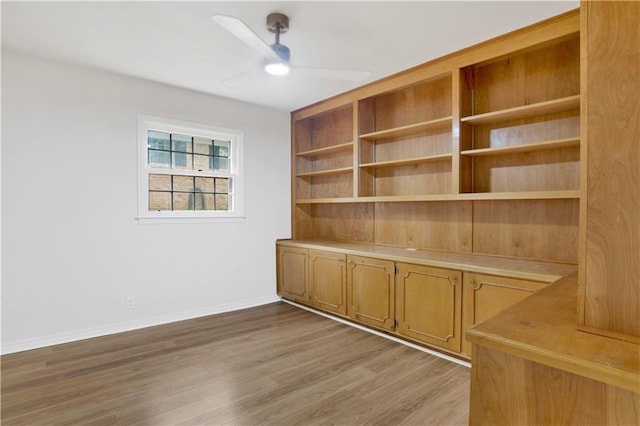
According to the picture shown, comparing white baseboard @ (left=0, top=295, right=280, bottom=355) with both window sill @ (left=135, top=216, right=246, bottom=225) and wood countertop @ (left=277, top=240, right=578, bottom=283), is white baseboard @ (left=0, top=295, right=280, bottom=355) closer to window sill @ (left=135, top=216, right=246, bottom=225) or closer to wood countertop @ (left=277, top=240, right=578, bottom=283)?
window sill @ (left=135, top=216, right=246, bottom=225)

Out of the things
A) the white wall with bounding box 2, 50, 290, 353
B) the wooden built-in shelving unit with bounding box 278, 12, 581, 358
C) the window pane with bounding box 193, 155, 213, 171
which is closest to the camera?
the wooden built-in shelving unit with bounding box 278, 12, 581, 358

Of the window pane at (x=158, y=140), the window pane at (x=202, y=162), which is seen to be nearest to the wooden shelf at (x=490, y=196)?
the window pane at (x=202, y=162)

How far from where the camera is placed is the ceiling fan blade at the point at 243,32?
186 centimetres

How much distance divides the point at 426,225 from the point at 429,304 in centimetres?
95

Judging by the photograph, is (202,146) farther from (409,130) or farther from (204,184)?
(409,130)

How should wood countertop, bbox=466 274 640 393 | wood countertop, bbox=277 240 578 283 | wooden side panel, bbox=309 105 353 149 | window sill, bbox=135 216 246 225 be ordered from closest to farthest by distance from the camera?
wood countertop, bbox=466 274 640 393
wood countertop, bbox=277 240 578 283
window sill, bbox=135 216 246 225
wooden side panel, bbox=309 105 353 149

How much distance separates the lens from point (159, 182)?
3.83 m

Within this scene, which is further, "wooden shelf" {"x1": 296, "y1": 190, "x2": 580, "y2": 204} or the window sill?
the window sill

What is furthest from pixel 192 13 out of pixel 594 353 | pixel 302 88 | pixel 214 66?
pixel 594 353

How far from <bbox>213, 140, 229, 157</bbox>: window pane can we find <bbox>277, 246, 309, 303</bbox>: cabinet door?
143 centimetres

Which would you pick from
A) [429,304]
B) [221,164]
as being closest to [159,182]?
[221,164]

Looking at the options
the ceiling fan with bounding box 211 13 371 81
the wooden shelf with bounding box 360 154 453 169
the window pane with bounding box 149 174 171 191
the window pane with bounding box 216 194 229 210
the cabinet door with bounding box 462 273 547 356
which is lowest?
the cabinet door with bounding box 462 273 547 356

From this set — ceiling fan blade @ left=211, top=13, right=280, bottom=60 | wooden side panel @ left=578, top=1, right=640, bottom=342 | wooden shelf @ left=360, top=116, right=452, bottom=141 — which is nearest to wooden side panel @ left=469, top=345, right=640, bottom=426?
wooden side panel @ left=578, top=1, right=640, bottom=342

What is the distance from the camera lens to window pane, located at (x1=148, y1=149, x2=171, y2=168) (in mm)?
3785
